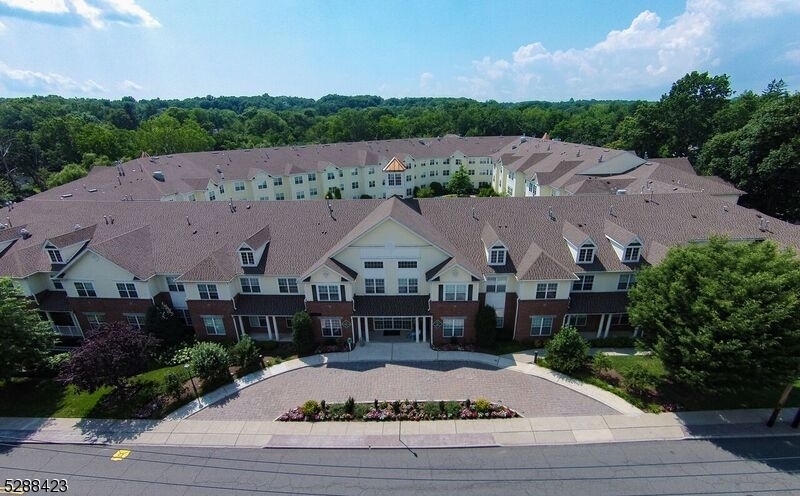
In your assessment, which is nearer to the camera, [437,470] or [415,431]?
[437,470]

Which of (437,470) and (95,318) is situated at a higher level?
(95,318)

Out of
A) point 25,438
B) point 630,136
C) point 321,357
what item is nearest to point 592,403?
point 321,357

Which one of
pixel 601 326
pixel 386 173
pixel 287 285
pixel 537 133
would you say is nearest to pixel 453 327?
pixel 601 326

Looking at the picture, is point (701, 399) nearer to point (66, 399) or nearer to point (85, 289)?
point (66, 399)

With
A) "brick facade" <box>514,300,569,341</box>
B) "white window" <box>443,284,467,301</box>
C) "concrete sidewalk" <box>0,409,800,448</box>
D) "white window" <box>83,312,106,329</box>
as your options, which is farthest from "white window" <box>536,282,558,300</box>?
"white window" <box>83,312,106,329</box>

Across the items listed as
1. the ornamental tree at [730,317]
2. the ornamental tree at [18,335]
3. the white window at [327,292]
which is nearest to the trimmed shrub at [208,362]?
the white window at [327,292]

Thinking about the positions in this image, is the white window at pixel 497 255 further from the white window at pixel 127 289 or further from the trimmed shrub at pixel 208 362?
the white window at pixel 127 289

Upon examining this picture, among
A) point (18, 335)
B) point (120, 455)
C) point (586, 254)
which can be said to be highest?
point (586, 254)
